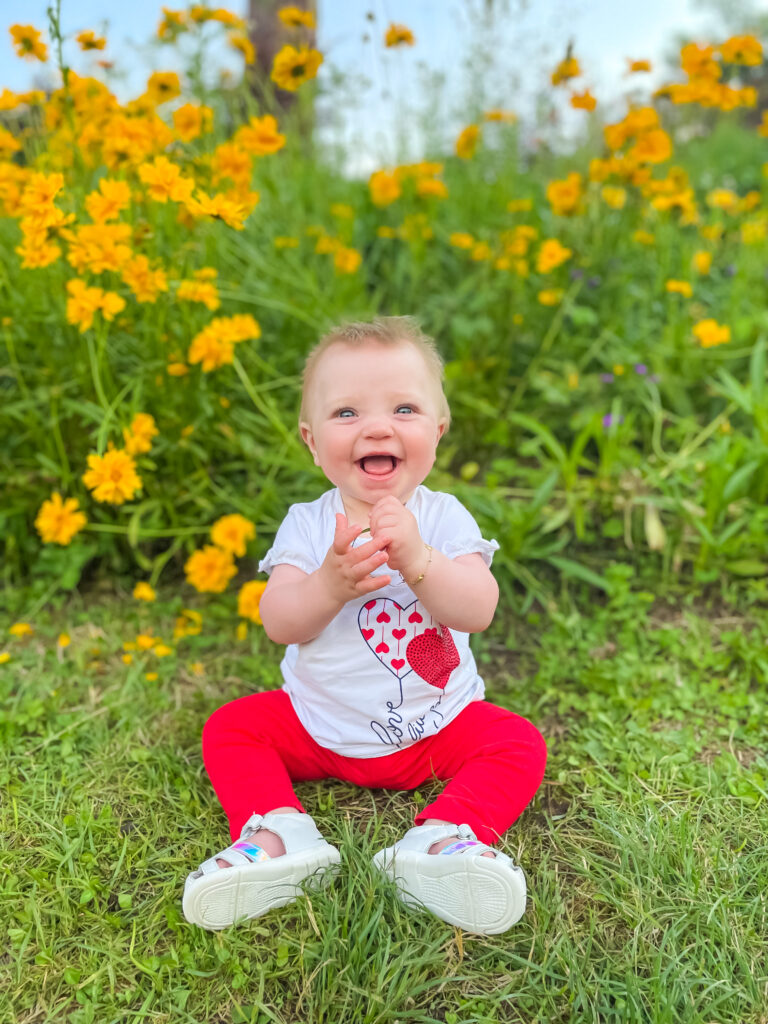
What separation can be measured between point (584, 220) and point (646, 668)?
1936 mm

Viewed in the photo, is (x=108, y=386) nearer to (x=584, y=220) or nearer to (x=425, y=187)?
(x=425, y=187)

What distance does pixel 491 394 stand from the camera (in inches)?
109

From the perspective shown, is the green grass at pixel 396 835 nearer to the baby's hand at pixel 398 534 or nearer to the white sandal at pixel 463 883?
the white sandal at pixel 463 883

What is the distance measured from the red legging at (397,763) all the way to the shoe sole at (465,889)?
11 cm

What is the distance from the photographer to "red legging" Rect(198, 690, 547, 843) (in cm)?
136


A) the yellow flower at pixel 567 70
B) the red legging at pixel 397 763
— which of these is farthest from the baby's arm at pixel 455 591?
the yellow flower at pixel 567 70

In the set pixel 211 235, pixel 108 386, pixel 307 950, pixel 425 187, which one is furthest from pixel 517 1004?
pixel 425 187

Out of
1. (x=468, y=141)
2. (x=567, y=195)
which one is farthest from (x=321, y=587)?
(x=468, y=141)

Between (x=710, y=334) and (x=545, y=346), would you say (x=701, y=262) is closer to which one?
(x=710, y=334)

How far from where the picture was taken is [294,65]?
6.99ft

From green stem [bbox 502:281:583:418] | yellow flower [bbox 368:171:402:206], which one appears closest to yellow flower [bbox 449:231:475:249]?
yellow flower [bbox 368:171:402:206]

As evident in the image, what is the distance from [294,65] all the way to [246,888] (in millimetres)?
1962

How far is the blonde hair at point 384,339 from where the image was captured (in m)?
1.34

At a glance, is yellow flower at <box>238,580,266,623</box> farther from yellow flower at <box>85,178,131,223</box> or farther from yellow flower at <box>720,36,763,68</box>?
yellow flower at <box>720,36,763,68</box>
